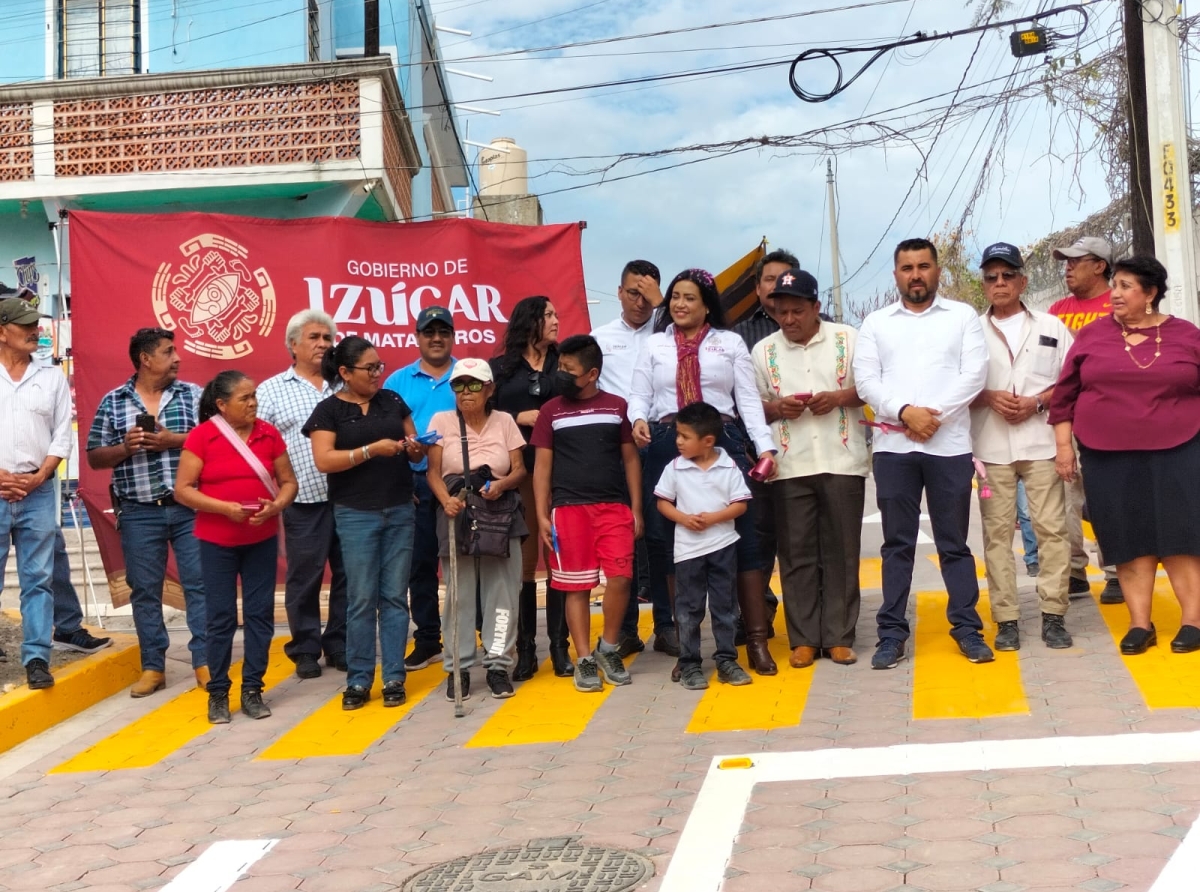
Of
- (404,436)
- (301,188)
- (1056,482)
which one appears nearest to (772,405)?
(1056,482)

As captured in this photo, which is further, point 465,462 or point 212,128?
point 212,128

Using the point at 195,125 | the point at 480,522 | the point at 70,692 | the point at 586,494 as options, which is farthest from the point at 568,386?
the point at 195,125

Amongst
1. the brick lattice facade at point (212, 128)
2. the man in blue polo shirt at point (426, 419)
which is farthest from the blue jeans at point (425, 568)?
the brick lattice facade at point (212, 128)

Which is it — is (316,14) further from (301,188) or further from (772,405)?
(772,405)

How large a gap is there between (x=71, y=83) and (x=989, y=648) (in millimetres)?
12200

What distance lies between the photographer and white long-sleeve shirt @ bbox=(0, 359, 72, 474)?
7176mm

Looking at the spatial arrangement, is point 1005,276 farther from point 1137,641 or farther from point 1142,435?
point 1137,641

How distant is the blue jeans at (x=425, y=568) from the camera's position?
7664mm

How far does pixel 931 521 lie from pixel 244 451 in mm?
3567

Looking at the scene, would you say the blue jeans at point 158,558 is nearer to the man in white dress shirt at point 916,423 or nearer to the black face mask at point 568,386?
the black face mask at point 568,386

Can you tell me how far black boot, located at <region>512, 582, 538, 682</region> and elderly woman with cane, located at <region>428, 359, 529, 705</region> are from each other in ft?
1.19

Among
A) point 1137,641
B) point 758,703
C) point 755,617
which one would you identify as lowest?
point 758,703

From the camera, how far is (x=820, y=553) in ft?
23.3

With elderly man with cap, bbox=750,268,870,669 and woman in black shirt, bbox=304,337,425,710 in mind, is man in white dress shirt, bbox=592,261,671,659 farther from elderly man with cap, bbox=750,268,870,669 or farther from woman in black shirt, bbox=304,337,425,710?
woman in black shirt, bbox=304,337,425,710
